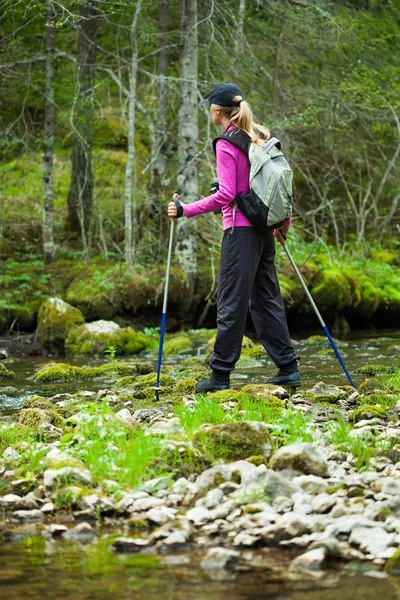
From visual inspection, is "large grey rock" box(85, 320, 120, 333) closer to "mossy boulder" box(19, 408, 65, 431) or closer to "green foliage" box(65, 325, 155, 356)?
"green foliage" box(65, 325, 155, 356)

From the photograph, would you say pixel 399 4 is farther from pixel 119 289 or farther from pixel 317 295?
pixel 119 289

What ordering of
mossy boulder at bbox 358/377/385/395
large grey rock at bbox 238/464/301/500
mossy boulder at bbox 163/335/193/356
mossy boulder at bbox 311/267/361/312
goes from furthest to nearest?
1. mossy boulder at bbox 311/267/361/312
2. mossy boulder at bbox 163/335/193/356
3. mossy boulder at bbox 358/377/385/395
4. large grey rock at bbox 238/464/301/500

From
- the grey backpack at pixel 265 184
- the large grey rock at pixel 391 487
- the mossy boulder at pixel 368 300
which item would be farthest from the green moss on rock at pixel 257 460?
the mossy boulder at pixel 368 300

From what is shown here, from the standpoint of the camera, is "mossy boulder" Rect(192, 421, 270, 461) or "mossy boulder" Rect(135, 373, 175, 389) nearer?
"mossy boulder" Rect(192, 421, 270, 461)

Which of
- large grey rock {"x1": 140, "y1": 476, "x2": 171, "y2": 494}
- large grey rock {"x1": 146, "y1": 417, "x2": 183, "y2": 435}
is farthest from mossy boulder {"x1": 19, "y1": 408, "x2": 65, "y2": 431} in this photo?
large grey rock {"x1": 140, "y1": 476, "x2": 171, "y2": 494}

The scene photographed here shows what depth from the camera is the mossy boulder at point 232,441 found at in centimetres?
454

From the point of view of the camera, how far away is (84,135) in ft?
47.9

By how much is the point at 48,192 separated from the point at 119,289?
2451mm

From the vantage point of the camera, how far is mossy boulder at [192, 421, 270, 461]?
454 cm

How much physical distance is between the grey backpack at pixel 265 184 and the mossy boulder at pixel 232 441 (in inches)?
88.5

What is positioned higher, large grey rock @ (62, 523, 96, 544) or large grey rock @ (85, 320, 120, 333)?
large grey rock @ (62, 523, 96, 544)

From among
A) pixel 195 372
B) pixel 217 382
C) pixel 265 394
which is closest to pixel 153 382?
pixel 195 372

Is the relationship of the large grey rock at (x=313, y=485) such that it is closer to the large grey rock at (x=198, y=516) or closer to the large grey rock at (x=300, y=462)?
the large grey rock at (x=300, y=462)

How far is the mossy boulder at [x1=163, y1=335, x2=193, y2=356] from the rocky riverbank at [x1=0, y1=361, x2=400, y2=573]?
5742 millimetres
